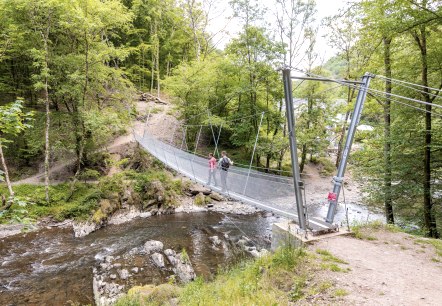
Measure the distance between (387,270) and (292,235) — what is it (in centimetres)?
120

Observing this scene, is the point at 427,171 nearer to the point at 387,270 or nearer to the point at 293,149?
the point at 387,270

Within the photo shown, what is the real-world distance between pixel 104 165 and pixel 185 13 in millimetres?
11910

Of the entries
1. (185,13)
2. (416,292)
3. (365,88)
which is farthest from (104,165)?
(185,13)

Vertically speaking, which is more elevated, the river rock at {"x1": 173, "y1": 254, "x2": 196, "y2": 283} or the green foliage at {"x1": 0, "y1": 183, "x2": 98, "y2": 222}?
the green foliage at {"x1": 0, "y1": 183, "x2": 98, "y2": 222}

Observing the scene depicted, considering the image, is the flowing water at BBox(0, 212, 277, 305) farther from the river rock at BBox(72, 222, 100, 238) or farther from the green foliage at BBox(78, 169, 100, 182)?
the green foliage at BBox(78, 169, 100, 182)

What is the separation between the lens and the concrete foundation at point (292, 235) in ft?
12.1

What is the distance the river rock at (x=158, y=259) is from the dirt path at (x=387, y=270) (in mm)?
3645

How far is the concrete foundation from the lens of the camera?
3677 mm

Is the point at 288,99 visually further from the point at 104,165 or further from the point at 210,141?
the point at 210,141

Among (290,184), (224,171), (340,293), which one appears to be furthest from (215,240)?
(340,293)

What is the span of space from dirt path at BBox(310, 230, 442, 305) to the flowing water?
310 cm

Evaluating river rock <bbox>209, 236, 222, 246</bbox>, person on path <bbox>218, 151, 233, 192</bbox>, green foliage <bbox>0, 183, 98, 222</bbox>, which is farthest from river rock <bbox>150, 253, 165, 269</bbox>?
green foliage <bbox>0, 183, 98, 222</bbox>

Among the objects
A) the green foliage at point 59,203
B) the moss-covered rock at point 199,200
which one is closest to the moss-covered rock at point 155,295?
the green foliage at point 59,203

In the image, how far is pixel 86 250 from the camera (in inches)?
257
